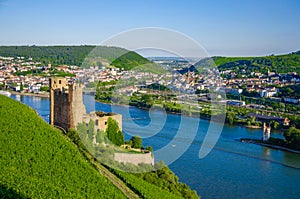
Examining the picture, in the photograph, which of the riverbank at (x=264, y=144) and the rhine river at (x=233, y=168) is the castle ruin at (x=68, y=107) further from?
the riverbank at (x=264, y=144)

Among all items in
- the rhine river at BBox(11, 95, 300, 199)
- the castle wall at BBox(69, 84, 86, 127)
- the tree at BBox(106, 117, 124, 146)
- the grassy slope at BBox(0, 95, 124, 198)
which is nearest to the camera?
the grassy slope at BBox(0, 95, 124, 198)

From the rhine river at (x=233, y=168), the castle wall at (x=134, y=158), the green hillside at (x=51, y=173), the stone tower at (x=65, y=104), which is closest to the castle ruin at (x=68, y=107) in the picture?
the stone tower at (x=65, y=104)

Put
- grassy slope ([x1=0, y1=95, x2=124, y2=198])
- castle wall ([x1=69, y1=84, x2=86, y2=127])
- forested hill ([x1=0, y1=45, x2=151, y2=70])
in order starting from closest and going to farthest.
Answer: grassy slope ([x1=0, y1=95, x2=124, y2=198]), castle wall ([x1=69, y1=84, x2=86, y2=127]), forested hill ([x1=0, y1=45, x2=151, y2=70])

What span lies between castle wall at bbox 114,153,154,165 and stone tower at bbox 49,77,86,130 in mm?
716

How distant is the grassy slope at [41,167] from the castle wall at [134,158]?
87 centimetres

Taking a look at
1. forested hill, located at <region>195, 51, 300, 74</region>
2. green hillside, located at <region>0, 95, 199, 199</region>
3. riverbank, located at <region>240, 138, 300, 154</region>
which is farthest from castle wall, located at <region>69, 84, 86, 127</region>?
forested hill, located at <region>195, 51, 300, 74</region>

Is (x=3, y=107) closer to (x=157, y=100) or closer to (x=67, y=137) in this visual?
(x=67, y=137)

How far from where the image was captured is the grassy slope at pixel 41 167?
2.89 metres

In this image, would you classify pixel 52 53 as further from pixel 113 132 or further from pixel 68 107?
pixel 68 107

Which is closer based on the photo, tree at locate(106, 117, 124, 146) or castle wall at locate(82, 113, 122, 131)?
castle wall at locate(82, 113, 122, 131)

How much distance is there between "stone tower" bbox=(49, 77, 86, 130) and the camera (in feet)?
16.2

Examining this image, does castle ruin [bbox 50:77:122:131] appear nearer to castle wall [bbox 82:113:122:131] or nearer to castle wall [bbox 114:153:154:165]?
castle wall [bbox 82:113:122:131]

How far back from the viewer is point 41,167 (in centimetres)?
348

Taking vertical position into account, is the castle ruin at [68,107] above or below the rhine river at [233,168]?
above
